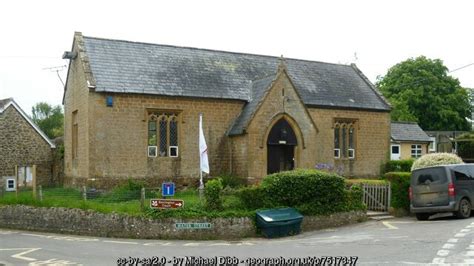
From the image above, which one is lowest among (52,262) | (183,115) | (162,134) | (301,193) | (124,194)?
(52,262)

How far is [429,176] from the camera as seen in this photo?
2112cm

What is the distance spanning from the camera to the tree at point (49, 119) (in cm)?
6990

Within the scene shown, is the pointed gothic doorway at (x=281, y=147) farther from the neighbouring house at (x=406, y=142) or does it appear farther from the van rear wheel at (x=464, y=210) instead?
the neighbouring house at (x=406, y=142)

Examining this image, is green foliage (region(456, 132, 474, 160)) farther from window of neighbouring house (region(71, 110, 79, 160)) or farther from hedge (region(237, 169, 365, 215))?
window of neighbouring house (region(71, 110, 79, 160))

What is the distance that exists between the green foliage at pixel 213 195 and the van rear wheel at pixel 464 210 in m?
9.32

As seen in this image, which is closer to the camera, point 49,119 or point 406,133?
point 406,133

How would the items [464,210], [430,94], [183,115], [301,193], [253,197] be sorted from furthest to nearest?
[430,94], [183,115], [464,210], [301,193], [253,197]

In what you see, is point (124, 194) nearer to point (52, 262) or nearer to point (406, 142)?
point (52, 262)

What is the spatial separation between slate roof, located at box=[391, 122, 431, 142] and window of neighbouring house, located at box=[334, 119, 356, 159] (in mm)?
8865

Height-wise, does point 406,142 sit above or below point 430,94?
below

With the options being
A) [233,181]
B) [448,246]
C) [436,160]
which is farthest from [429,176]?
[233,181]

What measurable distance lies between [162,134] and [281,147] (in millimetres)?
6573

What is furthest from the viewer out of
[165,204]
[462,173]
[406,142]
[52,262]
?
[406,142]

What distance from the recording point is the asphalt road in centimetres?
1321
